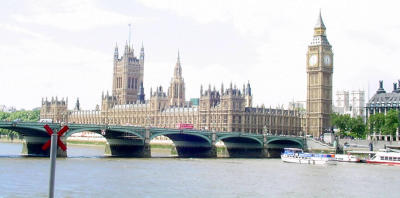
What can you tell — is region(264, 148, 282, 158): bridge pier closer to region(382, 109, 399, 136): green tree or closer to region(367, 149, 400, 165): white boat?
region(367, 149, 400, 165): white boat

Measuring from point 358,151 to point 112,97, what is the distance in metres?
75.5

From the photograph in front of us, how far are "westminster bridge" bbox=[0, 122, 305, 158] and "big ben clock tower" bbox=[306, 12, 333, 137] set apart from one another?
85.6 ft

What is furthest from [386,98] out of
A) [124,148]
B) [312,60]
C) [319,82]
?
[124,148]

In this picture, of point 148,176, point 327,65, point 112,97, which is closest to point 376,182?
point 148,176

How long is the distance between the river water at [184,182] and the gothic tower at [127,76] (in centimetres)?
10182

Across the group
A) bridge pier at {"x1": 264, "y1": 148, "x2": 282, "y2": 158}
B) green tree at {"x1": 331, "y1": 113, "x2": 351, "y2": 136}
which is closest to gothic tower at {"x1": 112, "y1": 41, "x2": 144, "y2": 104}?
green tree at {"x1": 331, "y1": 113, "x2": 351, "y2": 136}

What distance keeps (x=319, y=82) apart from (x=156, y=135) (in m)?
51.6

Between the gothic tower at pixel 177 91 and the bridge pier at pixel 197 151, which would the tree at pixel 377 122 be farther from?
the gothic tower at pixel 177 91

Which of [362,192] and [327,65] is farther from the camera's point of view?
[327,65]

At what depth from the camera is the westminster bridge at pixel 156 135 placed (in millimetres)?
65250

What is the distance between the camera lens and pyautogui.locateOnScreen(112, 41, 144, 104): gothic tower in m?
158

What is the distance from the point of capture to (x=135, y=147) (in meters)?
75.8

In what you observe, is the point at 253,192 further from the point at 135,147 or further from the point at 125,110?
the point at 125,110

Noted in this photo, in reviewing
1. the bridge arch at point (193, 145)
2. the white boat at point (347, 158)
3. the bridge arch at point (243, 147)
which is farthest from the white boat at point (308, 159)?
the bridge arch at point (243, 147)
